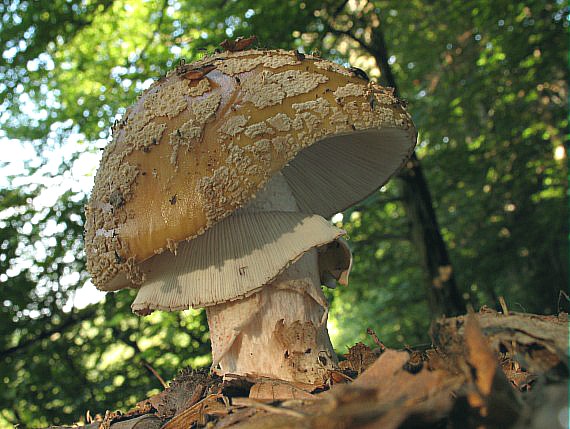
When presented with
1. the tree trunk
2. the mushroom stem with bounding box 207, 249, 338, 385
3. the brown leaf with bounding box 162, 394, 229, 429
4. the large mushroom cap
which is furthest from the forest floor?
the tree trunk

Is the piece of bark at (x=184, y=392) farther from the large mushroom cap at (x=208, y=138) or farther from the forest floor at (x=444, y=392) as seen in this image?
the large mushroom cap at (x=208, y=138)

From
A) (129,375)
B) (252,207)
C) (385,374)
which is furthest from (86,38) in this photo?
(385,374)

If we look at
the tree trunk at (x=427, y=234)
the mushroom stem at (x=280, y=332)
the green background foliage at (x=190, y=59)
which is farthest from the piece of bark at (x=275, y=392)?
the tree trunk at (x=427, y=234)

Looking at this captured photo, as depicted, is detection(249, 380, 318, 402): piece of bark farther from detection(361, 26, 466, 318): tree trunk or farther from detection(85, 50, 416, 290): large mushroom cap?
detection(361, 26, 466, 318): tree trunk

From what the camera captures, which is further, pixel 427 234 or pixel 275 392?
pixel 427 234

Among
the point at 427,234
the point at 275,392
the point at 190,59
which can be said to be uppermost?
the point at 190,59

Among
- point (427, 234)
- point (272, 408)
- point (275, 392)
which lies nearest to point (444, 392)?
point (272, 408)

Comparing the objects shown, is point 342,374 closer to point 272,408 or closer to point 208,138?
point 272,408
